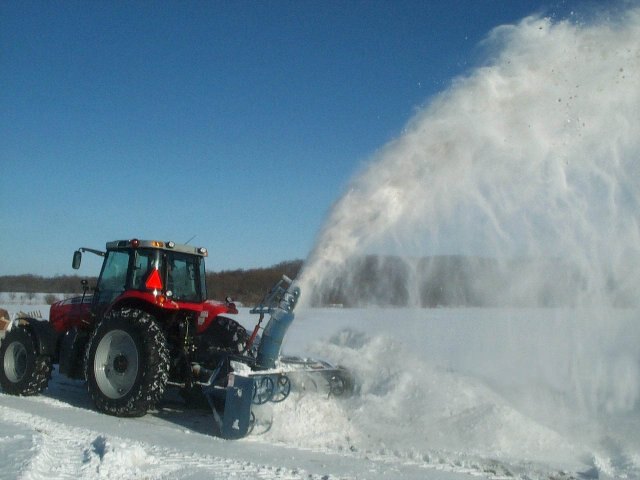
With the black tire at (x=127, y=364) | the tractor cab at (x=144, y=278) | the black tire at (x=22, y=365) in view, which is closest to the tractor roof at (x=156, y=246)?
the tractor cab at (x=144, y=278)

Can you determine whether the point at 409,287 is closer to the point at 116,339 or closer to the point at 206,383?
the point at 206,383

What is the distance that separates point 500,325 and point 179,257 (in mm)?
5290

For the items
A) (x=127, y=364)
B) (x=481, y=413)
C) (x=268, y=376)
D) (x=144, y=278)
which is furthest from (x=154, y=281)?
(x=481, y=413)

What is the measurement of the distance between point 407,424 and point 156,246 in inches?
150

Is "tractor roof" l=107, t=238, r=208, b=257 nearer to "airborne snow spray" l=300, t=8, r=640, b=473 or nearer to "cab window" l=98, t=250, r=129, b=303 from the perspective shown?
"cab window" l=98, t=250, r=129, b=303

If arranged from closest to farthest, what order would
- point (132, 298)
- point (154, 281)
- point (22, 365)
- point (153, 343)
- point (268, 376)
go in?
point (268, 376) < point (153, 343) < point (132, 298) < point (154, 281) < point (22, 365)

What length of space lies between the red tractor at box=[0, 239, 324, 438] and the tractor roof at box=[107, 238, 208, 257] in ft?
0.04

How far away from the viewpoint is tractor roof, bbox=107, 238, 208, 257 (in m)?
7.95

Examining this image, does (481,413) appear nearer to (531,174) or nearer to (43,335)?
(531,174)

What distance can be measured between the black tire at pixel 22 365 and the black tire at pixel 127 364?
1391mm

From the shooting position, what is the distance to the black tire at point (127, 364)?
270 inches

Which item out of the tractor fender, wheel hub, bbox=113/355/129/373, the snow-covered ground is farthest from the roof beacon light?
the tractor fender

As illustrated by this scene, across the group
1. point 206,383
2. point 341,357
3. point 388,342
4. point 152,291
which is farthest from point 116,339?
point 388,342

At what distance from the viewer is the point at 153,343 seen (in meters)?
6.94
